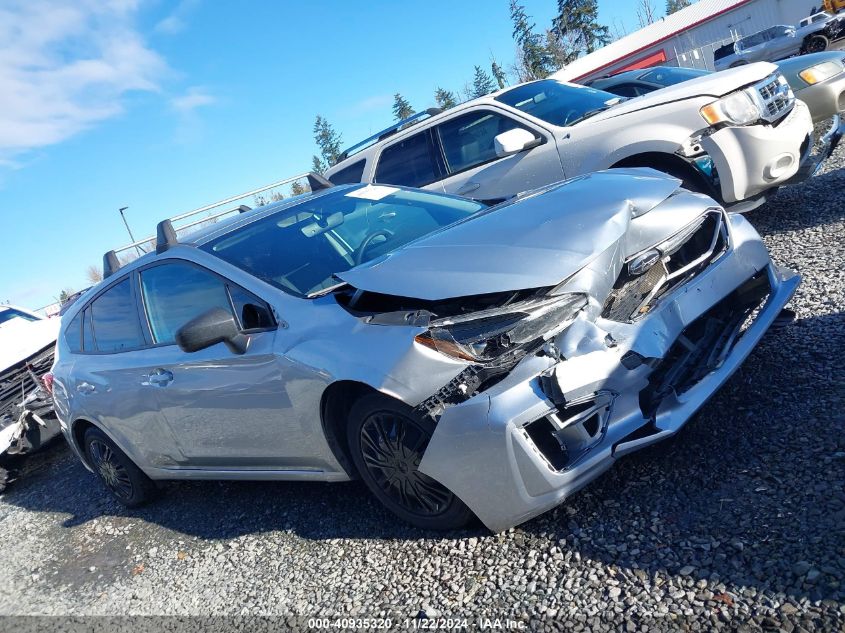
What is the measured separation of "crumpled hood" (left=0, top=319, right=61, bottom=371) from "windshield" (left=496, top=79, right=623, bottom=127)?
571cm

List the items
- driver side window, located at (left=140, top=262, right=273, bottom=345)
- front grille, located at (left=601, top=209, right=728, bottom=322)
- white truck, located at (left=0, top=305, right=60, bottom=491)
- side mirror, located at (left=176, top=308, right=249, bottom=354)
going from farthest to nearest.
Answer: white truck, located at (left=0, top=305, right=60, bottom=491) → driver side window, located at (left=140, top=262, right=273, bottom=345) → side mirror, located at (left=176, top=308, right=249, bottom=354) → front grille, located at (left=601, top=209, right=728, bottom=322)

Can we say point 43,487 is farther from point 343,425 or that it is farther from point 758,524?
point 758,524

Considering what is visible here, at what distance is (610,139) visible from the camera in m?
5.90

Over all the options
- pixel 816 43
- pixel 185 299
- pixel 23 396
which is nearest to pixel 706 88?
pixel 185 299

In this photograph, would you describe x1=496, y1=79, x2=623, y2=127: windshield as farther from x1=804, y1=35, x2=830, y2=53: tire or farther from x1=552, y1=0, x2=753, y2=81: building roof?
x1=552, y1=0, x2=753, y2=81: building roof

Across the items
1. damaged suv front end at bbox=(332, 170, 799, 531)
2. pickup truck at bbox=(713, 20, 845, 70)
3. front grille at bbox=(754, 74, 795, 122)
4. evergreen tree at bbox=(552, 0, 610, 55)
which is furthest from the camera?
evergreen tree at bbox=(552, 0, 610, 55)

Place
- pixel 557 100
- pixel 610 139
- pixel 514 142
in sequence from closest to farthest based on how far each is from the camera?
pixel 610 139 → pixel 514 142 → pixel 557 100

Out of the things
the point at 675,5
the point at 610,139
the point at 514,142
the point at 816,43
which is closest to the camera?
the point at 610,139

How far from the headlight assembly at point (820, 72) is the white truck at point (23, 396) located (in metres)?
8.90

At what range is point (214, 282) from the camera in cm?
391

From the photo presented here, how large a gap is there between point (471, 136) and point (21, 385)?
5508mm

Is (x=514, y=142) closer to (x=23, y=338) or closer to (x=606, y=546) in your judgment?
(x=606, y=546)

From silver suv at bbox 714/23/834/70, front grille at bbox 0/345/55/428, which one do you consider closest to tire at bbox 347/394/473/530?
front grille at bbox 0/345/55/428

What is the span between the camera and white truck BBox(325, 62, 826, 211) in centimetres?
534
